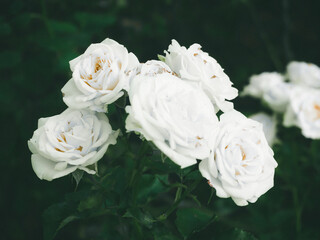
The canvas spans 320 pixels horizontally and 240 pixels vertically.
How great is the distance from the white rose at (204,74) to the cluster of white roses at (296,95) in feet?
1.93

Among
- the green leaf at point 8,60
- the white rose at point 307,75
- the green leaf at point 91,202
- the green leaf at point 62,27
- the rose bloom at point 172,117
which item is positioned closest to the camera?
the rose bloom at point 172,117

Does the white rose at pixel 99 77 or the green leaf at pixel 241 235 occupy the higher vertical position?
the white rose at pixel 99 77

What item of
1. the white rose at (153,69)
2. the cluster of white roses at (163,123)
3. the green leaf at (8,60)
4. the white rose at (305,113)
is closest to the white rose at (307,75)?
the white rose at (305,113)

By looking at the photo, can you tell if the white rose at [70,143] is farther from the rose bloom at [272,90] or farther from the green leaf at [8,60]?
the rose bloom at [272,90]

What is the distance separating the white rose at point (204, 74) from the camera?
0.62 metres

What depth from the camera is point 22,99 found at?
Result: 1094mm

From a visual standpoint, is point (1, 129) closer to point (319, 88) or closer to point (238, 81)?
point (319, 88)

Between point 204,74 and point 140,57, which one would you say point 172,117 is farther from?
point 140,57

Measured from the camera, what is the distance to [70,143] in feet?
1.93

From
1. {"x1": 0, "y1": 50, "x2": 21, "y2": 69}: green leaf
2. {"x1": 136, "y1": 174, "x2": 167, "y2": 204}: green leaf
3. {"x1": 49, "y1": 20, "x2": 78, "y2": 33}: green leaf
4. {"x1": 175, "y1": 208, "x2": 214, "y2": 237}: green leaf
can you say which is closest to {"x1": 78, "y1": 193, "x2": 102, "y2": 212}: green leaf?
{"x1": 136, "y1": 174, "x2": 167, "y2": 204}: green leaf

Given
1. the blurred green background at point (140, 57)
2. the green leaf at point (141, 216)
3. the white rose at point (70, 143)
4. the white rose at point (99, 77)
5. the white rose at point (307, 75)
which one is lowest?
the blurred green background at point (140, 57)

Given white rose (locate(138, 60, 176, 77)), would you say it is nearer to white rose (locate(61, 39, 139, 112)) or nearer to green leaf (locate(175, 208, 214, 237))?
white rose (locate(61, 39, 139, 112))

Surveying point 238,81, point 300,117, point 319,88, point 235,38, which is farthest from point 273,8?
point 300,117

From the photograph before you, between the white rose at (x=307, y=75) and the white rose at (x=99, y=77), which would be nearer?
the white rose at (x=99, y=77)
